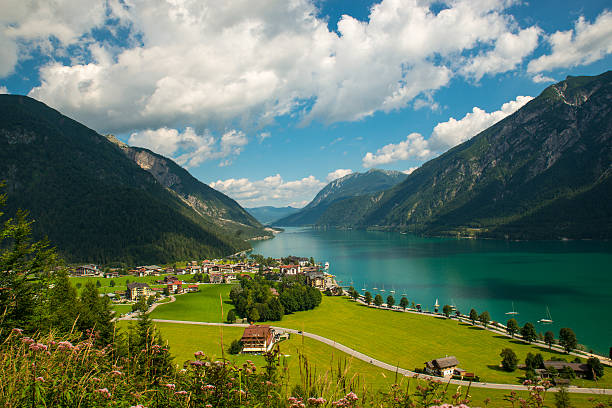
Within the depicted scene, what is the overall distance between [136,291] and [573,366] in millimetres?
76759

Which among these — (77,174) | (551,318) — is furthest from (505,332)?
(77,174)

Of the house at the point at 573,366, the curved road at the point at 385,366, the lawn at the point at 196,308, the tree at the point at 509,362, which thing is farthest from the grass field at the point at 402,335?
the curved road at the point at 385,366

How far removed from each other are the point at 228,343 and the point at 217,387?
41510 millimetres

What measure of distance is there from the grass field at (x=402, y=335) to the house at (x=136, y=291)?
11.9 meters

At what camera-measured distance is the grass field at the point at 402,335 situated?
38.1m

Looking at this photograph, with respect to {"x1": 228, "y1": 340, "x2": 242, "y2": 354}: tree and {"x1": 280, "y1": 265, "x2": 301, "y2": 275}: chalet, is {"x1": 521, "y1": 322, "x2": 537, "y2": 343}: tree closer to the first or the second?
{"x1": 228, "y1": 340, "x2": 242, "y2": 354}: tree

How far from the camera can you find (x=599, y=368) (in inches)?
1267

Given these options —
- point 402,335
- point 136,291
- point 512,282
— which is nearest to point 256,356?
point 402,335

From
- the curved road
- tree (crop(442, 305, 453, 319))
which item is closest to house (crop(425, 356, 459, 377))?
the curved road

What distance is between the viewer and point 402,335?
A: 1901 inches

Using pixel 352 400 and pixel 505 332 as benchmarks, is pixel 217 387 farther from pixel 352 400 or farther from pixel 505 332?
pixel 505 332

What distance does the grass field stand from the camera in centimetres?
3812

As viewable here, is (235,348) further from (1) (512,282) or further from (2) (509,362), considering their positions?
(1) (512,282)

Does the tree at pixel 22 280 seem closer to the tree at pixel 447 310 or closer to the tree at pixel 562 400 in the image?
the tree at pixel 562 400
